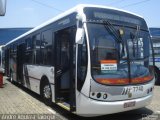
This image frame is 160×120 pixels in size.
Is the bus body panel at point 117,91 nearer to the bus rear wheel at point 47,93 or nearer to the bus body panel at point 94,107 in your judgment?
the bus body panel at point 94,107

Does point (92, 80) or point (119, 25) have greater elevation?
point (119, 25)

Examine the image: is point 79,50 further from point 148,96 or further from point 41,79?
point 41,79

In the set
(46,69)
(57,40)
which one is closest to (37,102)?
(46,69)

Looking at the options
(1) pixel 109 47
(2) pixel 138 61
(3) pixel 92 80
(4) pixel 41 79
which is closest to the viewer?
(3) pixel 92 80

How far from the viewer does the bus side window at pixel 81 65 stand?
22.4 ft

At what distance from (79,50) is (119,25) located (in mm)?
1328

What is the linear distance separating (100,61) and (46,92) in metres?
3.19

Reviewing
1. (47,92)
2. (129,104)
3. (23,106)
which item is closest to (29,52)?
(23,106)

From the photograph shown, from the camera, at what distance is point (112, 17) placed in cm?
749

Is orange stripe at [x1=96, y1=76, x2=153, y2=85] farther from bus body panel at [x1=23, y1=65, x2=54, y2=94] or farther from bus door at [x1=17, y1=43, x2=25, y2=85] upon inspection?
bus door at [x1=17, y1=43, x2=25, y2=85]

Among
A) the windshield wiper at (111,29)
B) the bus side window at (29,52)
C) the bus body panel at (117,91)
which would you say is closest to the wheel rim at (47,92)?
the bus side window at (29,52)

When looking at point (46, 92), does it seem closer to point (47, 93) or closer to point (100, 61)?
point (47, 93)

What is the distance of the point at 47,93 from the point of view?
9375 millimetres

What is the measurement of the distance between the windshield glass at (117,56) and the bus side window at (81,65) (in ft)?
0.56
